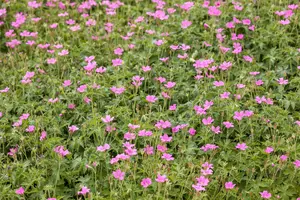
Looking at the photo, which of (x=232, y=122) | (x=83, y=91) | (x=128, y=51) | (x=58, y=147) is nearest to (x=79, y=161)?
(x=58, y=147)

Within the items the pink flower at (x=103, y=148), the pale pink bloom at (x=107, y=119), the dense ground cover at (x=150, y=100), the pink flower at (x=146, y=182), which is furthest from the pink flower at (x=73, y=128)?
the pink flower at (x=146, y=182)

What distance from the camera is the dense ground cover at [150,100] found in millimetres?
3645

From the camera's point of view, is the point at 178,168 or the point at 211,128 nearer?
the point at 178,168

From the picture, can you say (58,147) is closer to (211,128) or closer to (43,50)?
(211,128)

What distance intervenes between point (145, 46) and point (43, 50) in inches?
→ 37.7

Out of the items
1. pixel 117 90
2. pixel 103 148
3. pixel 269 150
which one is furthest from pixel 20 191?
pixel 269 150

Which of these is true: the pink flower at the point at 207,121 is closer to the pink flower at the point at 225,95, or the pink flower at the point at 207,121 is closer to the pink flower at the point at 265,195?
the pink flower at the point at 225,95

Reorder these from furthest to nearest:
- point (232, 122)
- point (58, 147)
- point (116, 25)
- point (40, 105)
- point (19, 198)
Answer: point (116, 25), point (40, 105), point (232, 122), point (58, 147), point (19, 198)

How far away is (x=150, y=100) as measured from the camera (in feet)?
13.7

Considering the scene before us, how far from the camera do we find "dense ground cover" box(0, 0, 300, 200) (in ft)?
12.0

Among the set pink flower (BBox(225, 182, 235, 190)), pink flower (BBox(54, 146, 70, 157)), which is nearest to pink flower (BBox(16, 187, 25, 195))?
pink flower (BBox(54, 146, 70, 157))

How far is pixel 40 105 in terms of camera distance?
4.43 meters

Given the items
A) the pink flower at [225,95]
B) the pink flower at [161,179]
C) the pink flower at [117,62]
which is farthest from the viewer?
the pink flower at [117,62]

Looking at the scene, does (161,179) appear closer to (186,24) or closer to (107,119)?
(107,119)
